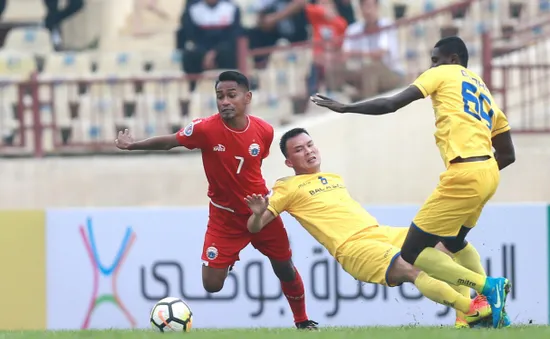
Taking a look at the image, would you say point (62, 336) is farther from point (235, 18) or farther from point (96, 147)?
point (235, 18)

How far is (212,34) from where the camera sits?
1666 cm

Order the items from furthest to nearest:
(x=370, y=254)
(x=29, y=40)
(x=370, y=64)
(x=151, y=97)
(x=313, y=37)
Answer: (x=29, y=40), (x=313, y=37), (x=151, y=97), (x=370, y=64), (x=370, y=254)

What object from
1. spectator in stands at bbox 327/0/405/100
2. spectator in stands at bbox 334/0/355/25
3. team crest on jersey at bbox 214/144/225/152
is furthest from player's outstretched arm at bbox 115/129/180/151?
spectator in stands at bbox 334/0/355/25

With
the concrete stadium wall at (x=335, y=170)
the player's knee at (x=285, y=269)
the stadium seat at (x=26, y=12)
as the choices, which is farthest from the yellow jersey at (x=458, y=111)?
the stadium seat at (x=26, y=12)

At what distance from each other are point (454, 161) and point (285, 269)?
2090 millimetres

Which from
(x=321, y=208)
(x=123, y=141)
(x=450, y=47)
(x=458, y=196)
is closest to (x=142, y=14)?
(x=123, y=141)

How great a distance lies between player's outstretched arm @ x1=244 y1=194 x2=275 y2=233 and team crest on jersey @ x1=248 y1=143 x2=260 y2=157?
1.32ft

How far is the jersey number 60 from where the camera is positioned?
347 inches

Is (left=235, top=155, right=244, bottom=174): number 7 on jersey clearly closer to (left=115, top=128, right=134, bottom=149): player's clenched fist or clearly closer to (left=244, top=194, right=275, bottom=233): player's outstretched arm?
(left=244, top=194, right=275, bottom=233): player's outstretched arm

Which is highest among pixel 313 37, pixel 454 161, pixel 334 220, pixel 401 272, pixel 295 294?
pixel 313 37

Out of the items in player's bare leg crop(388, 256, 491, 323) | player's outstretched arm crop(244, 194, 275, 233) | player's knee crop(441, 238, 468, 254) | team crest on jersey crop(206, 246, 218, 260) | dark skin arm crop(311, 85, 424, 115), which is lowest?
player's bare leg crop(388, 256, 491, 323)

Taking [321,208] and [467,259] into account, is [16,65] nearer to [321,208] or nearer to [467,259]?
[321,208]

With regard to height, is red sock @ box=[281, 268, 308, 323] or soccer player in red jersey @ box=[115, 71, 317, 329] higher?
soccer player in red jersey @ box=[115, 71, 317, 329]

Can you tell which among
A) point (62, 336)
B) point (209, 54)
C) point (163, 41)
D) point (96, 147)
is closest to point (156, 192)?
point (96, 147)
